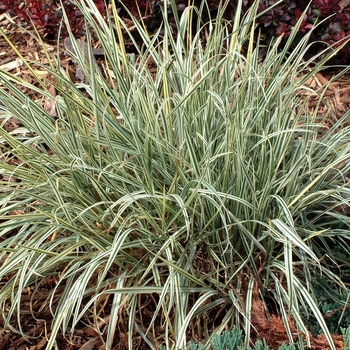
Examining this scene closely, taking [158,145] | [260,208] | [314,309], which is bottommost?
[314,309]

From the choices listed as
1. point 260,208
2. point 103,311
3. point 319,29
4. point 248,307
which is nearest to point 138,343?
point 103,311

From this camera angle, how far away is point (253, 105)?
2682 millimetres

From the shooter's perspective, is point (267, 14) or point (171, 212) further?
point (267, 14)

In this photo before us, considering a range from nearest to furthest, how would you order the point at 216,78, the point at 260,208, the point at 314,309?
the point at 314,309, the point at 260,208, the point at 216,78

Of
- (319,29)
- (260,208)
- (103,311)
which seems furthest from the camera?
(319,29)

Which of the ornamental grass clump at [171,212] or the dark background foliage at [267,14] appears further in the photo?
the dark background foliage at [267,14]

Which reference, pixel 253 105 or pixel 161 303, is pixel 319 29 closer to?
pixel 253 105

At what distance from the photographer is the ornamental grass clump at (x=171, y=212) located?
2320 mm

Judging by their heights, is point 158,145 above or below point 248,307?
above

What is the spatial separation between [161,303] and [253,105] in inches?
38.0

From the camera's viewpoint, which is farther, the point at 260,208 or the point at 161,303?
the point at 260,208

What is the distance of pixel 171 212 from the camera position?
2.42 m

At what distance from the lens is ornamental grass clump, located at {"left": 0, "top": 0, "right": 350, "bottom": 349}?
7.61 ft

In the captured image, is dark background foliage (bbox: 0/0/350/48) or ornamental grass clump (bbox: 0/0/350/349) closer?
ornamental grass clump (bbox: 0/0/350/349)
